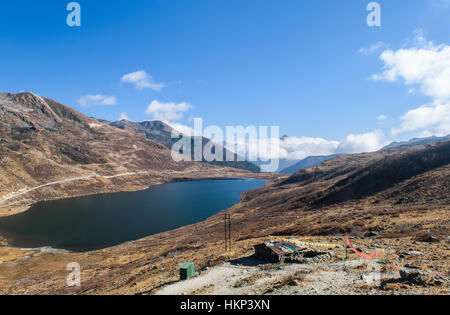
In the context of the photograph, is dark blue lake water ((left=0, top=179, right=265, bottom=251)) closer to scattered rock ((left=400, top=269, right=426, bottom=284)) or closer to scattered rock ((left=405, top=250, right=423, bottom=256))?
scattered rock ((left=405, top=250, right=423, bottom=256))

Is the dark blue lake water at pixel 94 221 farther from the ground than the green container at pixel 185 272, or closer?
closer

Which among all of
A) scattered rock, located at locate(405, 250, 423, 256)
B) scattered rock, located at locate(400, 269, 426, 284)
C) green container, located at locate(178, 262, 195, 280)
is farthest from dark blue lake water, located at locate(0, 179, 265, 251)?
scattered rock, located at locate(400, 269, 426, 284)

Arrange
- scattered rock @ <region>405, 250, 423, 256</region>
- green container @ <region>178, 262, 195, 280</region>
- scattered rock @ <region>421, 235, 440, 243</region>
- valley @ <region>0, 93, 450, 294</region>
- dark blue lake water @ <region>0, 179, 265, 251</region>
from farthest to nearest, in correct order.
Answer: dark blue lake water @ <region>0, 179, 265, 251</region> → scattered rock @ <region>421, 235, 440, 243</region> → green container @ <region>178, 262, 195, 280</region> → scattered rock @ <region>405, 250, 423, 256</region> → valley @ <region>0, 93, 450, 294</region>

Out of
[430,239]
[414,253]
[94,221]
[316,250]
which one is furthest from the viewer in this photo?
[94,221]

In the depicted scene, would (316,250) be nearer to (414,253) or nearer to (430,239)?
(414,253)

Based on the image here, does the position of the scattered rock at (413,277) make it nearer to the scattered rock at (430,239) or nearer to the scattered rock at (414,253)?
the scattered rock at (414,253)

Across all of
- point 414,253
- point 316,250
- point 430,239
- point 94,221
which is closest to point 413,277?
point 414,253

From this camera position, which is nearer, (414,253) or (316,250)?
(414,253)

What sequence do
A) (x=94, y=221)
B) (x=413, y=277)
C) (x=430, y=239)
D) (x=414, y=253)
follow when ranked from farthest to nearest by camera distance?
(x=94, y=221)
(x=430, y=239)
(x=414, y=253)
(x=413, y=277)

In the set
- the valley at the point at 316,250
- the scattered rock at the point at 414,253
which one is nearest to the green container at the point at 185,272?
the valley at the point at 316,250
